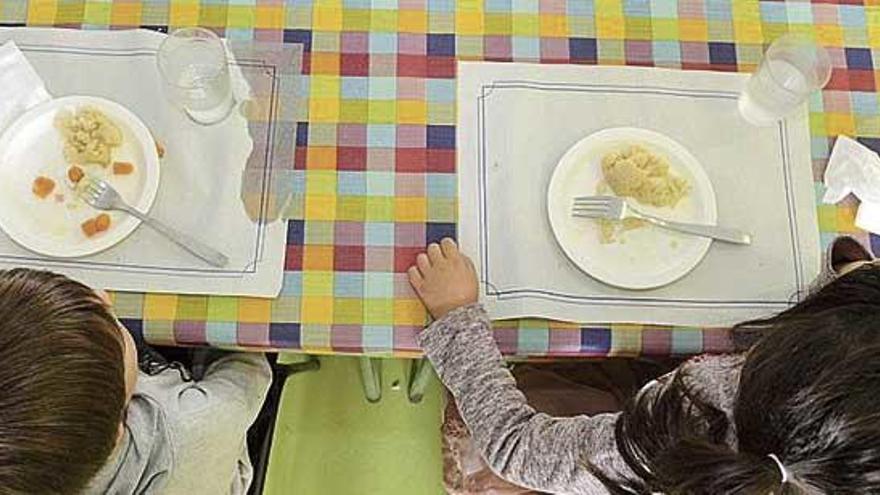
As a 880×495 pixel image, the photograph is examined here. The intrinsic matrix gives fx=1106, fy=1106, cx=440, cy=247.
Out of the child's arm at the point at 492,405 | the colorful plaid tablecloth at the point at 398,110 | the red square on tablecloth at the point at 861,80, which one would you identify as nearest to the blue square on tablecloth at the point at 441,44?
the colorful plaid tablecloth at the point at 398,110

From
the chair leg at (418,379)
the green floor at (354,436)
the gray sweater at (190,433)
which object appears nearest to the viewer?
the gray sweater at (190,433)

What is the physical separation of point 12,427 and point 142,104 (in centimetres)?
42

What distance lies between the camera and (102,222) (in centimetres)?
107

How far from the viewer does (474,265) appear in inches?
43.0

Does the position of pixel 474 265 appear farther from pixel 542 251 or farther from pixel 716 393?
pixel 716 393

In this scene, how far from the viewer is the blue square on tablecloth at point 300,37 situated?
1.15 m

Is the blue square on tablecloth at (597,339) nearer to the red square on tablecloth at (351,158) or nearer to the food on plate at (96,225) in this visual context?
the red square on tablecloth at (351,158)

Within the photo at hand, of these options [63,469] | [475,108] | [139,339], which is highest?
[475,108]

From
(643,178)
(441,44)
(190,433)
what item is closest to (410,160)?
(441,44)

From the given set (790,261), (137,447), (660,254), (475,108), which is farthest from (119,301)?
(790,261)

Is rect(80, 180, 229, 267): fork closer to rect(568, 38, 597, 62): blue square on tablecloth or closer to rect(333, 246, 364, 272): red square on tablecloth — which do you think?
rect(333, 246, 364, 272): red square on tablecloth

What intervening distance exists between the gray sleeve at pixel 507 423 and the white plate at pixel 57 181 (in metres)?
0.32

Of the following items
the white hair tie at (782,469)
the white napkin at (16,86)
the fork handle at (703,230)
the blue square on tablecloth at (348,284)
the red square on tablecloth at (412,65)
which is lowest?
the white hair tie at (782,469)

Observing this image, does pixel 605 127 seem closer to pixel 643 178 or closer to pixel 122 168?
pixel 643 178
